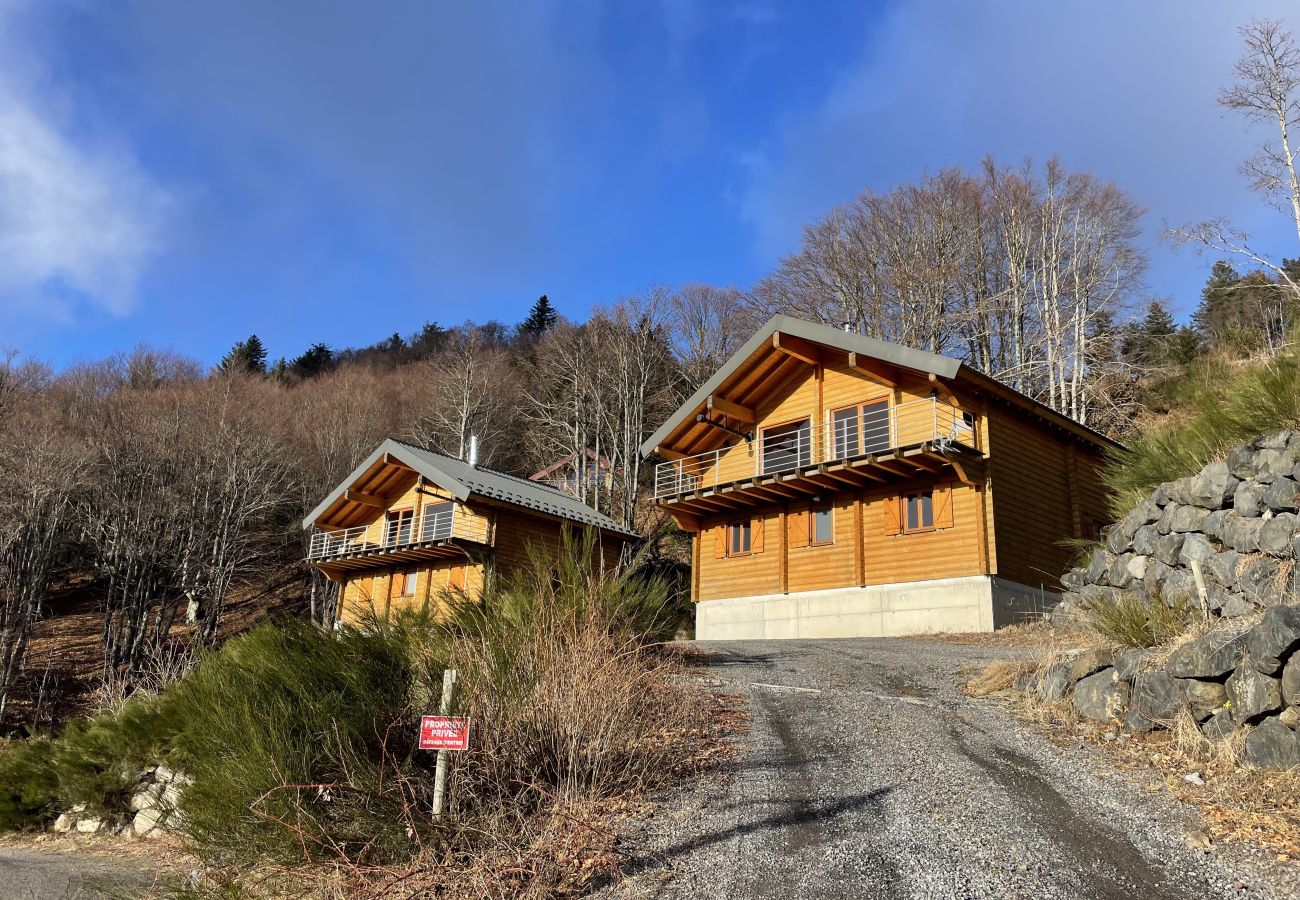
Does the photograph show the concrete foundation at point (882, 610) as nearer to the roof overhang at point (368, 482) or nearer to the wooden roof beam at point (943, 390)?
the wooden roof beam at point (943, 390)

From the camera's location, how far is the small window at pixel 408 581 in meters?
27.3

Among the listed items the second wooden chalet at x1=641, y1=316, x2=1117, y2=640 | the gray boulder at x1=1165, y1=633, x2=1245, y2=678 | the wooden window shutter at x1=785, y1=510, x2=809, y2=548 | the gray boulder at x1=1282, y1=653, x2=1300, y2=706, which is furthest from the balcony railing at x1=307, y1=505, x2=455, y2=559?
the gray boulder at x1=1282, y1=653, x2=1300, y2=706

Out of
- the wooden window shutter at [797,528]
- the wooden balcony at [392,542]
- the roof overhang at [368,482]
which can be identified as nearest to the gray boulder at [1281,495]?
the wooden window shutter at [797,528]

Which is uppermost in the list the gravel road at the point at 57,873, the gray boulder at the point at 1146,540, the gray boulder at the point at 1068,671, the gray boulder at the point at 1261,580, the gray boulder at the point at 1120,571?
the gray boulder at the point at 1146,540

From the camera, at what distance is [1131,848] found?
202 inches

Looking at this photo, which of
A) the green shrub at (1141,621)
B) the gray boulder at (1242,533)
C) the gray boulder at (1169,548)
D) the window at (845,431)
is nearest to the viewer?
the green shrub at (1141,621)

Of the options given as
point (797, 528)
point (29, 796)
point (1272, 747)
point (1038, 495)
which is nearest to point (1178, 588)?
point (1272, 747)

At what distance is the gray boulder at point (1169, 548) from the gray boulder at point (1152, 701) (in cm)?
327

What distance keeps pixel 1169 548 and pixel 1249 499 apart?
1.55 metres

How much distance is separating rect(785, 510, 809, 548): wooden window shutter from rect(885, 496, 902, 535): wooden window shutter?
226cm

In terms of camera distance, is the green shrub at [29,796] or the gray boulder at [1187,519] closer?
the gray boulder at [1187,519]

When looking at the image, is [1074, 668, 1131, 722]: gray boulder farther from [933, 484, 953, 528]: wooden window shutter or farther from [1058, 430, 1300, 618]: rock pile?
[933, 484, 953, 528]: wooden window shutter

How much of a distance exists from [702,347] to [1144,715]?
32.2 meters

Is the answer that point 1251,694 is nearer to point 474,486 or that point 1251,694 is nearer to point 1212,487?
point 1212,487
